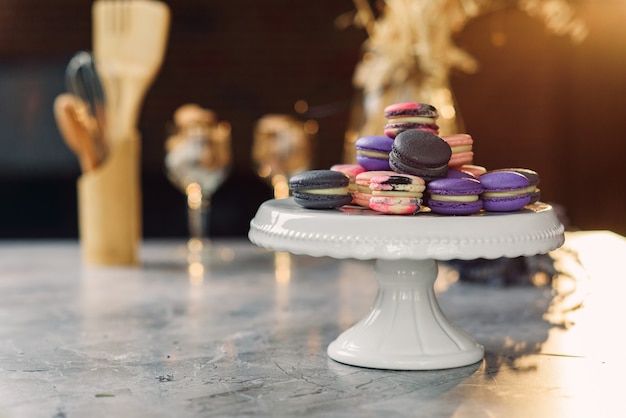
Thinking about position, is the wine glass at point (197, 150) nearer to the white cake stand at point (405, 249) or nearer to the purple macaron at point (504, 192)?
the white cake stand at point (405, 249)

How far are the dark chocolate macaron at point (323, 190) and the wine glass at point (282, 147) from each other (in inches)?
30.8

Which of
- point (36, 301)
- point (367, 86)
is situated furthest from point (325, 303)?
point (367, 86)

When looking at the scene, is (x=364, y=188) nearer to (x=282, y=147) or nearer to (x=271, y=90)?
(x=282, y=147)

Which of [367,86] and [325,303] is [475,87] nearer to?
[367,86]

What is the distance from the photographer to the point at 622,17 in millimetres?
2871

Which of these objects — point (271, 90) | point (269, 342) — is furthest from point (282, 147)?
point (271, 90)

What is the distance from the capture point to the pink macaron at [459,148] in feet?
3.21

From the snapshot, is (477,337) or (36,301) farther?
(36,301)

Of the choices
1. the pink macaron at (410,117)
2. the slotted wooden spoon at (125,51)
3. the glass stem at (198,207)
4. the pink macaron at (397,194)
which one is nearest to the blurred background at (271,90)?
the glass stem at (198,207)

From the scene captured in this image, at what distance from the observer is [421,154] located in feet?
2.91

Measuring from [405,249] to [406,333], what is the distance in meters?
0.16

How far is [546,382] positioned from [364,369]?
0.20 meters

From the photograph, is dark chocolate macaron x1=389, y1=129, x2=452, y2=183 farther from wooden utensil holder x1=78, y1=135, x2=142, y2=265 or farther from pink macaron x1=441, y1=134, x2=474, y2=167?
wooden utensil holder x1=78, y1=135, x2=142, y2=265

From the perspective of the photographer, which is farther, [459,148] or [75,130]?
[75,130]
